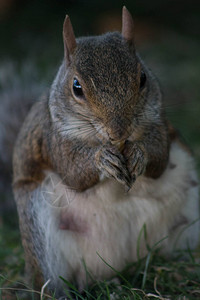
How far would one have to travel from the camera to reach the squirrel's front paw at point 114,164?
1.67 m

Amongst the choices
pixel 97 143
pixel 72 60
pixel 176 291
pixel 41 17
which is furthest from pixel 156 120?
pixel 41 17

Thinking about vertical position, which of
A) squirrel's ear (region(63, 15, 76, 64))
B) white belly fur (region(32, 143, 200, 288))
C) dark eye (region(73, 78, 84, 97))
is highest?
squirrel's ear (region(63, 15, 76, 64))

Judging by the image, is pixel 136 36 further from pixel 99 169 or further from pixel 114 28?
pixel 99 169

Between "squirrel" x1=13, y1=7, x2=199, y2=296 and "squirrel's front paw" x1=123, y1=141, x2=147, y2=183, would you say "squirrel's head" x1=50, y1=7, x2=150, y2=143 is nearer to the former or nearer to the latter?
"squirrel" x1=13, y1=7, x2=199, y2=296

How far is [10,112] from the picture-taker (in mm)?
2781

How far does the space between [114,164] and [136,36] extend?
342cm

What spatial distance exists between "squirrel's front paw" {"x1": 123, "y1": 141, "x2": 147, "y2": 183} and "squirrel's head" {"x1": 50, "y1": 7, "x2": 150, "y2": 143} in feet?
0.43

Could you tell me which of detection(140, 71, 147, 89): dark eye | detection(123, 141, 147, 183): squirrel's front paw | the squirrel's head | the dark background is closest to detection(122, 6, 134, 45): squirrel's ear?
the squirrel's head

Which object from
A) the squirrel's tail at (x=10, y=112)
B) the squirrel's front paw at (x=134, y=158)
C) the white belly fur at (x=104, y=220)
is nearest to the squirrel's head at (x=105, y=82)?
the squirrel's front paw at (x=134, y=158)

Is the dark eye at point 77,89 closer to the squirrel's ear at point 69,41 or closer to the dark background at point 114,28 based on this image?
the squirrel's ear at point 69,41

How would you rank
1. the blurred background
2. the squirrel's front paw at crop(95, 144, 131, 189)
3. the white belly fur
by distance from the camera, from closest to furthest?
the squirrel's front paw at crop(95, 144, 131, 189) < the white belly fur < the blurred background

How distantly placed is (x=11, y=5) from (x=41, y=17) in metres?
0.33

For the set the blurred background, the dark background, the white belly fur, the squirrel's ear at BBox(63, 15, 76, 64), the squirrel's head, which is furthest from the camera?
the dark background

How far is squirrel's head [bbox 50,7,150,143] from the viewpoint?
157 centimetres
